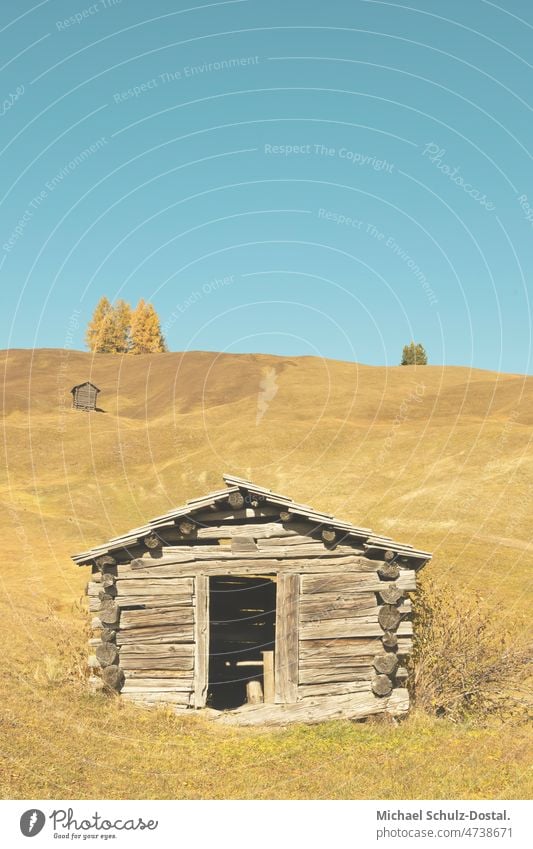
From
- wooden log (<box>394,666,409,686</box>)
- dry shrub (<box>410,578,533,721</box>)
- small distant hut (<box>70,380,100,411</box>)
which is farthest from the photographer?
small distant hut (<box>70,380,100,411</box>)

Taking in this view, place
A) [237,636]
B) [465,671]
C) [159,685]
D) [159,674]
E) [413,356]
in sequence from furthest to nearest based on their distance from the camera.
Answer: [413,356]
[237,636]
[465,671]
[159,674]
[159,685]

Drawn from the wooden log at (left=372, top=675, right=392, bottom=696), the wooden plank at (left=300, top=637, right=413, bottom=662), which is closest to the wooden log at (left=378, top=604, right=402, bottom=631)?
the wooden plank at (left=300, top=637, right=413, bottom=662)

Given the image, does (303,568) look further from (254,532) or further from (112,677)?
(112,677)

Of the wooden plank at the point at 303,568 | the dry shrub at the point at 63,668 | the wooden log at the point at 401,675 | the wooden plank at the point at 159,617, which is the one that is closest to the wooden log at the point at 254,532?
the wooden plank at the point at 303,568

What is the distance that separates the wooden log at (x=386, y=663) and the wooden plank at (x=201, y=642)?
149 inches

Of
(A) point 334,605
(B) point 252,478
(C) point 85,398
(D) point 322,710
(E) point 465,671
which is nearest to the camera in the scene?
(D) point 322,710

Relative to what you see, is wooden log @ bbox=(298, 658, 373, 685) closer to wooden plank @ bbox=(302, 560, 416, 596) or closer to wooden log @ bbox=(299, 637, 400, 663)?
wooden log @ bbox=(299, 637, 400, 663)

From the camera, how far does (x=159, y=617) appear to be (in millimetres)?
18641

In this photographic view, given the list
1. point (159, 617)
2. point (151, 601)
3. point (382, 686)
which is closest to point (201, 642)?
point (159, 617)

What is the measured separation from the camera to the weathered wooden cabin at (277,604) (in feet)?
59.6

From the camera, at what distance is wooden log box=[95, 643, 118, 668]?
18547 millimetres

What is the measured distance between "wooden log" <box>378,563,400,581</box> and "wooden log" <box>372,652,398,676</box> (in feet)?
5.56

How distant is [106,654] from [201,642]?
2155 millimetres
